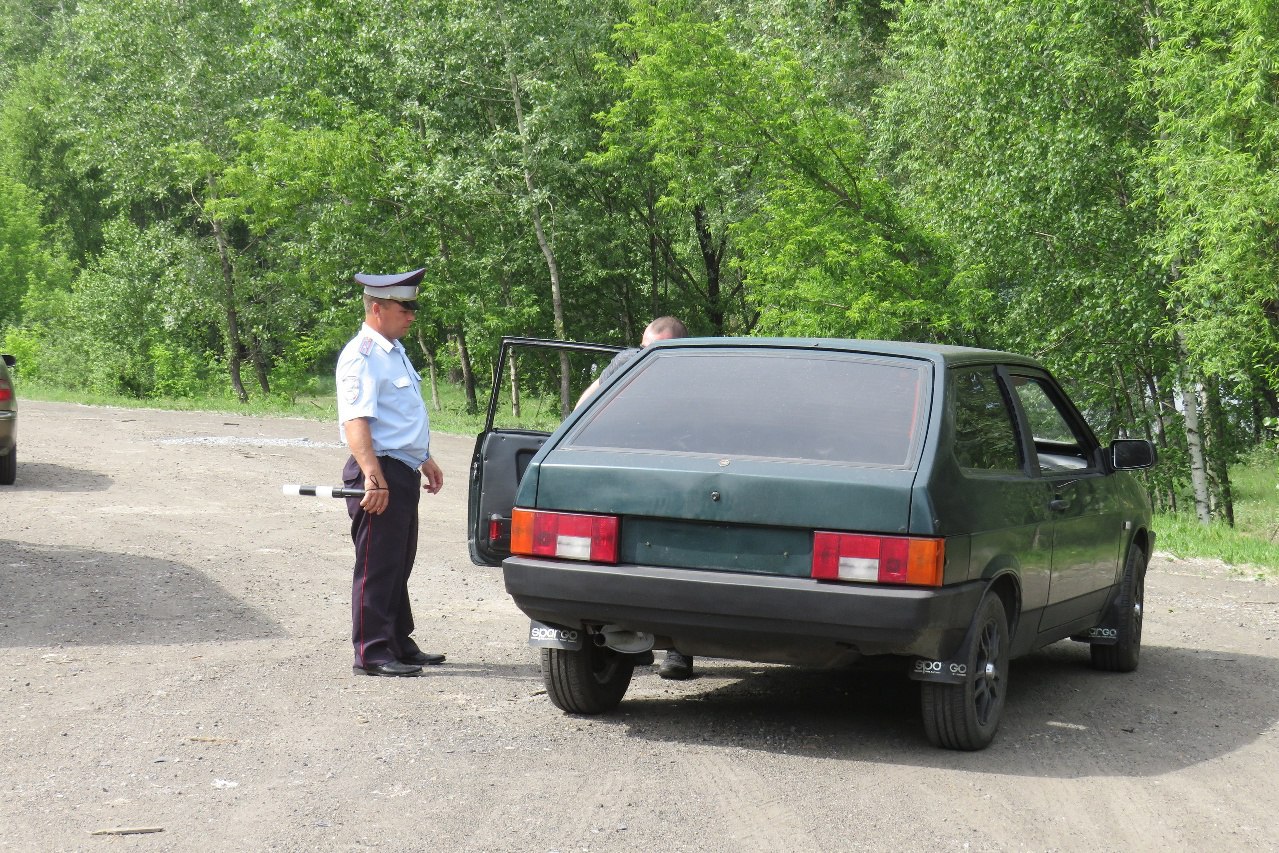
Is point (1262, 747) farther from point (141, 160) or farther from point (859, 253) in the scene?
point (141, 160)

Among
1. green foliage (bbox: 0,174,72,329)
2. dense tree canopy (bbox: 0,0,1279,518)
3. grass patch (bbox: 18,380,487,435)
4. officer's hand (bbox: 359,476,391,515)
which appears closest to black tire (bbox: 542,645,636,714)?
officer's hand (bbox: 359,476,391,515)

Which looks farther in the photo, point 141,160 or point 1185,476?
point 141,160

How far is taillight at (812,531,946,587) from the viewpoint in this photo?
5105 millimetres

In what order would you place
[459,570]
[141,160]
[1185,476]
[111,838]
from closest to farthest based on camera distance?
[111,838] → [459,570] → [1185,476] → [141,160]

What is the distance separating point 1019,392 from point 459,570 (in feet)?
17.1

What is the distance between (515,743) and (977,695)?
1.78 meters

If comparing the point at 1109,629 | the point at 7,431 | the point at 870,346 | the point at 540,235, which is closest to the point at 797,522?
the point at 870,346

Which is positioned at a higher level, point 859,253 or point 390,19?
point 390,19

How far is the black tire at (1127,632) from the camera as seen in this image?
7.53m

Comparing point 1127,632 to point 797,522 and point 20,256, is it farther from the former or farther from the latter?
point 20,256

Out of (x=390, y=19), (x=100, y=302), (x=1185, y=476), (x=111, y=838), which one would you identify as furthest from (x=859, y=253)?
(x=100, y=302)

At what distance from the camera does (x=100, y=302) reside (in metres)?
49.6

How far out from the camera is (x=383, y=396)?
6941mm

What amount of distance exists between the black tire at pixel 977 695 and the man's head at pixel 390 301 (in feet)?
9.96
